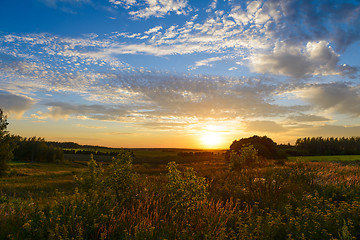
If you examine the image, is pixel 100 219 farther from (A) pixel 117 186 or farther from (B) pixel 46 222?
(A) pixel 117 186

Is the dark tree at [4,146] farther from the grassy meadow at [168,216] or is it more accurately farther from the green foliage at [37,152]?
the green foliage at [37,152]

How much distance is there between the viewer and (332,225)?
6.14 metres

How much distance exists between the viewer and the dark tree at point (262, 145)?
A: 3709cm

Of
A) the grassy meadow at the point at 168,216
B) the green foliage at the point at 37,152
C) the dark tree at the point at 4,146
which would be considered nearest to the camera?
the grassy meadow at the point at 168,216

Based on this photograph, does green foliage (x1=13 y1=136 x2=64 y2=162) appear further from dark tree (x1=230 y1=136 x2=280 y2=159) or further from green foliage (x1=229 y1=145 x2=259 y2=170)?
green foliage (x1=229 y1=145 x2=259 y2=170)

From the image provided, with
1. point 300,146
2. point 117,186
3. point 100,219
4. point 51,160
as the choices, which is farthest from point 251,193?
point 51,160

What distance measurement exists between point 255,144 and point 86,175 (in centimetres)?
3179

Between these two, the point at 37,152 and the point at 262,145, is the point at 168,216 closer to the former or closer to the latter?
the point at 262,145

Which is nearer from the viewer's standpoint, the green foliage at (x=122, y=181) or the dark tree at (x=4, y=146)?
the green foliage at (x=122, y=181)

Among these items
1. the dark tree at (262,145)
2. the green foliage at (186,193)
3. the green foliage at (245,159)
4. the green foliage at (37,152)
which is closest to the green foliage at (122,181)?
the green foliage at (186,193)

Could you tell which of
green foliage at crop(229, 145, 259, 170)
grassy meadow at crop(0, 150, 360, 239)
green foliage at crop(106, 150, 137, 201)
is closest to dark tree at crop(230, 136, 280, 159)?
green foliage at crop(229, 145, 259, 170)

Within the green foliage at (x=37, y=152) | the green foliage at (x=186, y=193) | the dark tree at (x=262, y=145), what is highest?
the dark tree at (x=262, y=145)

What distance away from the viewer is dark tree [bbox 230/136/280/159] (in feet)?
122

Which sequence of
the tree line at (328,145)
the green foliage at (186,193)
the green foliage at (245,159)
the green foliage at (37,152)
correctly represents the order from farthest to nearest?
the green foliage at (37,152)
the tree line at (328,145)
the green foliage at (245,159)
the green foliage at (186,193)
